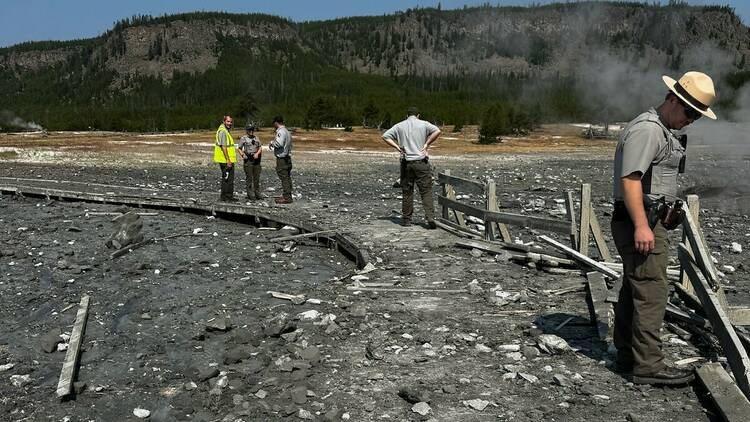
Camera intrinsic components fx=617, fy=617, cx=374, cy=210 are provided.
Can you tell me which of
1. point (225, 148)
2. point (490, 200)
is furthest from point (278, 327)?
point (225, 148)

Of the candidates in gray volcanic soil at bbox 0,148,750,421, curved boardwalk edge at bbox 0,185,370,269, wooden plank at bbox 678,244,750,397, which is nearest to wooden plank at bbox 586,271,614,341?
gray volcanic soil at bbox 0,148,750,421

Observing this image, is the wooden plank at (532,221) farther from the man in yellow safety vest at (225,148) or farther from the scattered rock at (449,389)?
the man in yellow safety vest at (225,148)

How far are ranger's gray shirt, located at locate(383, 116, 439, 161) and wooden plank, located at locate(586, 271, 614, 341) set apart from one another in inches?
173

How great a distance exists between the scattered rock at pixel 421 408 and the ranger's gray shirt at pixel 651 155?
7.17 ft

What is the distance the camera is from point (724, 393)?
4316 millimetres

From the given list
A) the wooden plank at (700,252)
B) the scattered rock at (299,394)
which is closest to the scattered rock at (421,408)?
the scattered rock at (299,394)

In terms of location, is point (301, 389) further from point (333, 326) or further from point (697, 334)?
point (697, 334)

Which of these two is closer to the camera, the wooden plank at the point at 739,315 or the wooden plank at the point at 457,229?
the wooden plank at the point at 739,315

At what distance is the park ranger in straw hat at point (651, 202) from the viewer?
14.7 feet

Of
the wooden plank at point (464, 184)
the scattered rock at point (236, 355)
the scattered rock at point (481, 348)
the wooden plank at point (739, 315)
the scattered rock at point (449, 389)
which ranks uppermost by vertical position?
the wooden plank at point (464, 184)

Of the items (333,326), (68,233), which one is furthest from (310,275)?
(68,233)

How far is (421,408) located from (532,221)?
5.32 metres

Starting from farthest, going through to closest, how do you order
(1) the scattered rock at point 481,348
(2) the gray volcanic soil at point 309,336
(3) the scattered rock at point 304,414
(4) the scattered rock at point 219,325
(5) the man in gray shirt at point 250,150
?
(5) the man in gray shirt at point 250,150 → (4) the scattered rock at point 219,325 → (1) the scattered rock at point 481,348 → (2) the gray volcanic soil at point 309,336 → (3) the scattered rock at point 304,414

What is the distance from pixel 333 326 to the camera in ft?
21.0
